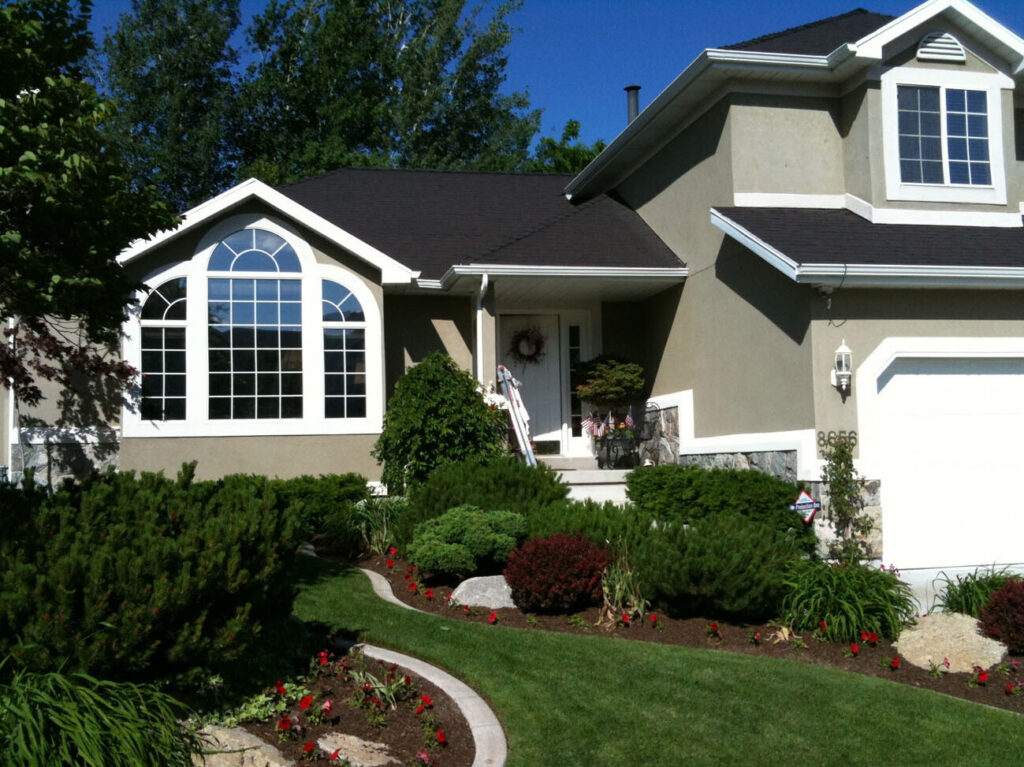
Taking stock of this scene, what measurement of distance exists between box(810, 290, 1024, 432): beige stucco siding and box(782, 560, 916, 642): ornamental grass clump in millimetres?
2117

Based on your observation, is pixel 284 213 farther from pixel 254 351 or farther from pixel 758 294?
pixel 758 294

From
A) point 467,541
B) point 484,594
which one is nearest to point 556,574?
point 484,594

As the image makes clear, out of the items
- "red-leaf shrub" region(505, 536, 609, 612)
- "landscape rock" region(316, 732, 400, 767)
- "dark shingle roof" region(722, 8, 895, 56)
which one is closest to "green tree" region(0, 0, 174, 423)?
"landscape rock" region(316, 732, 400, 767)

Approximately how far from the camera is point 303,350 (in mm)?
12336

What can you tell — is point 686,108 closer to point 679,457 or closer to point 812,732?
point 679,457

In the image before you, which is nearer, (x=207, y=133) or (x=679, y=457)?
(x=679, y=457)

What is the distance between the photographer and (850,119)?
11852 mm

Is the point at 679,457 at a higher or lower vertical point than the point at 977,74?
lower

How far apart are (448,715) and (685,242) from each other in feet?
28.2

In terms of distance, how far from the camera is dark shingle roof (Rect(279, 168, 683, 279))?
13000mm

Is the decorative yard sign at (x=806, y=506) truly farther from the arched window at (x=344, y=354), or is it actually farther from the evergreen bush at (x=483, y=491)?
the arched window at (x=344, y=354)

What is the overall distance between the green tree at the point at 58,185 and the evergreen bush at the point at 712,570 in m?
4.62

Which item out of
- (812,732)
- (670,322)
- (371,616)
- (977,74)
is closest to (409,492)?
(371,616)

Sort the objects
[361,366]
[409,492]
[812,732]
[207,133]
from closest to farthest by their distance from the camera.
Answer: [812,732]
[409,492]
[361,366]
[207,133]
